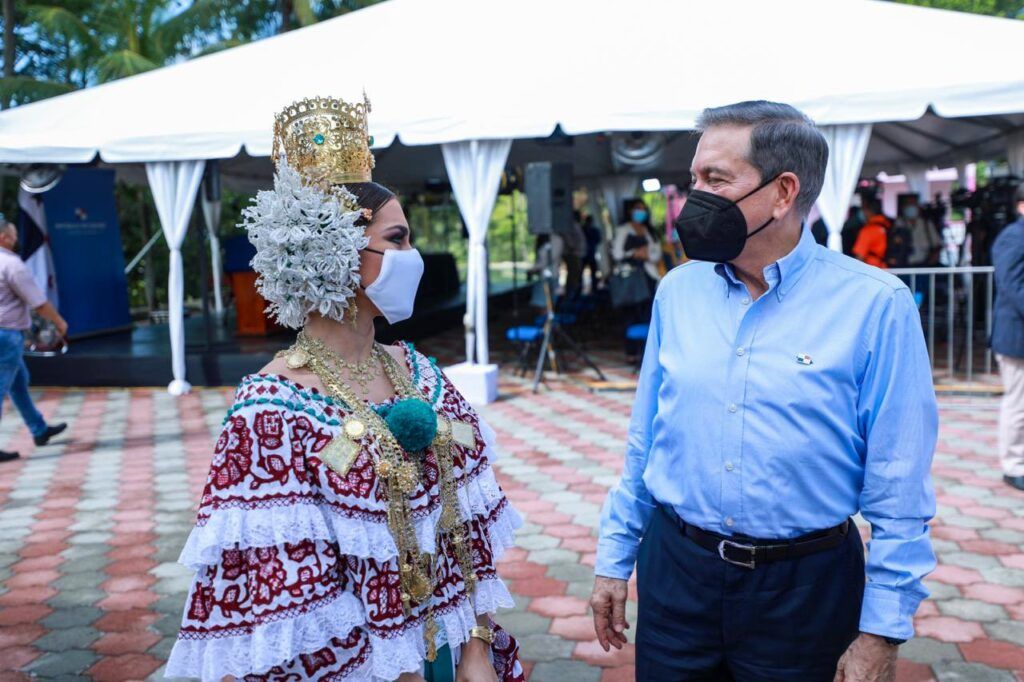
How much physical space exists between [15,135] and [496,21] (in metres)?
5.12

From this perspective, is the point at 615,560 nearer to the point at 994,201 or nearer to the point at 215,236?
the point at 994,201

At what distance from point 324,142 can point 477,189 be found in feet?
22.2

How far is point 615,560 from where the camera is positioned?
80.5 inches

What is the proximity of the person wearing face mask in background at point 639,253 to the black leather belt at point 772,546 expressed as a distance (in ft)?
27.9

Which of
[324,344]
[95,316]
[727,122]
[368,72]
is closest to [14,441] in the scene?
[368,72]

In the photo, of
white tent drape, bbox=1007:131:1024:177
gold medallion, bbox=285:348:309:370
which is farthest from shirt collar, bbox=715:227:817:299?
white tent drape, bbox=1007:131:1024:177

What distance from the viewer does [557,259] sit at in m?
11.1

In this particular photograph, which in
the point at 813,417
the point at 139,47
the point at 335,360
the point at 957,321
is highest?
the point at 139,47

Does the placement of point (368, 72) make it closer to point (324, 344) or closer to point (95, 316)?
point (95, 316)

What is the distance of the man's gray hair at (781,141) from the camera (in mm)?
1805

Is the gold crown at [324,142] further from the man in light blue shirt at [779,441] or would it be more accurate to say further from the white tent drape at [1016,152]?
the white tent drape at [1016,152]

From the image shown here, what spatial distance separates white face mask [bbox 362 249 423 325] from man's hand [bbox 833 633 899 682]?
106cm

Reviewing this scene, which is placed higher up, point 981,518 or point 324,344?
point 324,344

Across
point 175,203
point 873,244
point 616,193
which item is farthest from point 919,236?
point 175,203
